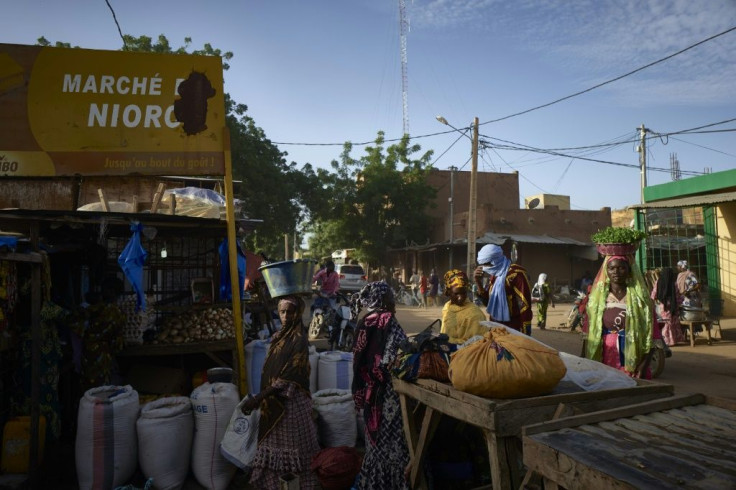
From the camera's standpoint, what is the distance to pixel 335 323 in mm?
10266

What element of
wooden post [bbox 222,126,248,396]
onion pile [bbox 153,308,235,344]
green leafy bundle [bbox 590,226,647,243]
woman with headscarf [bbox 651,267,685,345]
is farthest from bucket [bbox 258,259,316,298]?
woman with headscarf [bbox 651,267,685,345]

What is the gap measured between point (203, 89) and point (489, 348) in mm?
5431

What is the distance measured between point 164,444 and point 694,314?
36.6 feet

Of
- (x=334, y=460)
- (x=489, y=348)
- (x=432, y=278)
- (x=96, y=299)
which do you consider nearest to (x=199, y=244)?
(x=96, y=299)

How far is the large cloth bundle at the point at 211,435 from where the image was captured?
4.42 metres

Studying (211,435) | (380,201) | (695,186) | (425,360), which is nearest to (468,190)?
(380,201)

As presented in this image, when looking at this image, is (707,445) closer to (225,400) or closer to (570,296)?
(225,400)

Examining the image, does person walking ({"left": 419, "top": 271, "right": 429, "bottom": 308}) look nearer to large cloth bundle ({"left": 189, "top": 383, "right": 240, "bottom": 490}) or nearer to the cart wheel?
the cart wheel

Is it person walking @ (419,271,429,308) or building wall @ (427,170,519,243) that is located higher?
building wall @ (427,170,519,243)

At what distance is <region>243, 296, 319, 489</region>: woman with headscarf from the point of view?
3664 mm

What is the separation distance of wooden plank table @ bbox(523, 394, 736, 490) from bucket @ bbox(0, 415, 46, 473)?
4.46 meters

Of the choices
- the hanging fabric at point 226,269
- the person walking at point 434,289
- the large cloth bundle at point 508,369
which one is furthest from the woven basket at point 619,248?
the person walking at point 434,289

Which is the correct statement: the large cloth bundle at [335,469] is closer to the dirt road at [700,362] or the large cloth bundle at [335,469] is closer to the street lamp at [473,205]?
the dirt road at [700,362]

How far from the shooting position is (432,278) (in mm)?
23094
